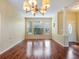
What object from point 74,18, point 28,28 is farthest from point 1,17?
point 28,28

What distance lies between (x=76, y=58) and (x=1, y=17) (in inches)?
159

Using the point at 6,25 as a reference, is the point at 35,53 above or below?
below

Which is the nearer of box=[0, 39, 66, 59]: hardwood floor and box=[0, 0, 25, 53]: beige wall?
box=[0, 39, 66, 59]: hardwood floor

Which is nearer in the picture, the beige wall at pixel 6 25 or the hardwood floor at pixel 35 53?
the hardwood floor at pixel 35 53

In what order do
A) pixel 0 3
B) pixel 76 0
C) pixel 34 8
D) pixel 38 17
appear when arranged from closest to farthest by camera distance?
1. pixel 34 8
2. pixel 0 3
3. pixel 76 0
4. pixel 38 17

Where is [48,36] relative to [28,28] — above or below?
below

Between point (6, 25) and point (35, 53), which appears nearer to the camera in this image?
point (35, 53)

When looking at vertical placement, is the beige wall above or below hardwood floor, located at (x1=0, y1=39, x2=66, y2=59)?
above

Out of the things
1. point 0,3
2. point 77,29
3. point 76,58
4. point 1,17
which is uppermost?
point 0,3

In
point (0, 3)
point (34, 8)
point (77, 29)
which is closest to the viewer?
point (34, 8)

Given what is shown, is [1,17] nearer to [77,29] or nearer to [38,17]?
[77,29]

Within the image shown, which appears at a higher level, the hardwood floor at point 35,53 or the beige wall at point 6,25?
the beige wall at point 6,25

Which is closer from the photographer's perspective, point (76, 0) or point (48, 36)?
point (76, 0)

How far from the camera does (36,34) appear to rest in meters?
15.9
